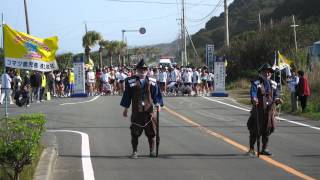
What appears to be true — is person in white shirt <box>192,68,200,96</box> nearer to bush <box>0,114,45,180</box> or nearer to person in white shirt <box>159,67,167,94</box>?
person in white shirt <box>159,67,167,94</box>

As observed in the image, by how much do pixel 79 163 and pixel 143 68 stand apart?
2186 mm

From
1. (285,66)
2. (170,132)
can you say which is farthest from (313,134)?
(285,66)

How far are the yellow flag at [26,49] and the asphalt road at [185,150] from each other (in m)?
1.98

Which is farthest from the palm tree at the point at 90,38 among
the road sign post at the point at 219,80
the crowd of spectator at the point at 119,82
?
the road sign post at the point at 219,80

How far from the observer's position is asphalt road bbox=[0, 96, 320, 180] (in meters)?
10.1

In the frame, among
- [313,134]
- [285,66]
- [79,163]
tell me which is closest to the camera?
[79,163]

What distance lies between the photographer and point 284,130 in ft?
55.6

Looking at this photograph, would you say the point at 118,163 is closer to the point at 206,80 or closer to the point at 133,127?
the point at 133,127

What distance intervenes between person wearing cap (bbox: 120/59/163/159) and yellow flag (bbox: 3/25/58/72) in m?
2.83

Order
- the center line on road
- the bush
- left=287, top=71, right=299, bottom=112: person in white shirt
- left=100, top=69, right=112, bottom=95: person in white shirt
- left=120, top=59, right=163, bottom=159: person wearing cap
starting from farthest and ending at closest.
→ left=100, top=69, right=112, bottom=95: person in white shirt < left=287, top=71, right=299, bottom=112: person in white shirt < left=120, top=59, right=163, bottom=159: person wearing cap < the center line on road < the bush

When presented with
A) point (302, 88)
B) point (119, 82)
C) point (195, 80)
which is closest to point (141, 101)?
point (302, 88)

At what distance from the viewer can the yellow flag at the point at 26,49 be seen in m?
12.9

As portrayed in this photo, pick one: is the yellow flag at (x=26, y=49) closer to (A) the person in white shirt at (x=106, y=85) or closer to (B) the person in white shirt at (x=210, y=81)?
(A) the person in white shirt at (x=106, y=85)

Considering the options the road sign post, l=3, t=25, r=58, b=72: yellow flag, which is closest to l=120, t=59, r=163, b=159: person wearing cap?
l=3, t=25, r=58, b=72: yellow flag
